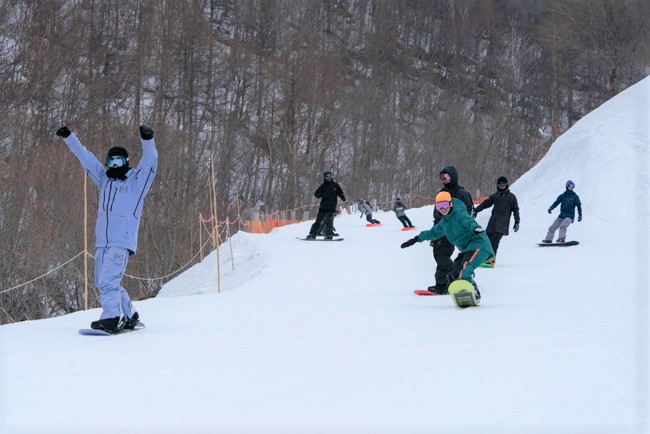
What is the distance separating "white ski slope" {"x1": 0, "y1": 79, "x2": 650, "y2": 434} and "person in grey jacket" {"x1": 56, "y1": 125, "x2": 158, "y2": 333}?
0.38 m

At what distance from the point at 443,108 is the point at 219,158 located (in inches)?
951

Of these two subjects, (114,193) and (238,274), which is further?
(238,274)

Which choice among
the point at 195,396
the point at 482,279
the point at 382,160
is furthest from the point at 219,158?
the point at 195,396

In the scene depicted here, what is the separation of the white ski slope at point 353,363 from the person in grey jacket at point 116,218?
1.26ft

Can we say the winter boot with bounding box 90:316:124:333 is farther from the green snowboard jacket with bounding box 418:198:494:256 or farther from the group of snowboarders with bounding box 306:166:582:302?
the green snowboard jacket with bounding box 418:198:494:256

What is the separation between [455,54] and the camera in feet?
234

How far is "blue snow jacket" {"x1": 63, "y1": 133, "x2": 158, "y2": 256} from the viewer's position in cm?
716

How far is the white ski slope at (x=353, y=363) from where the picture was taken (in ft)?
13.4

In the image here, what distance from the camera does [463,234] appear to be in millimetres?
8883

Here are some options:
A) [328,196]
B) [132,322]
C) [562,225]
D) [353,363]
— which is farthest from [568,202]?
[353,363]

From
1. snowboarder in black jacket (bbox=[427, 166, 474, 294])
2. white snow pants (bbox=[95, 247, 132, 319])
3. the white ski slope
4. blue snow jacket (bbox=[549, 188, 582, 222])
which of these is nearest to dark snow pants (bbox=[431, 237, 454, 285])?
snowboarder in black jacket (bbox=[427, 166, 474, 294])

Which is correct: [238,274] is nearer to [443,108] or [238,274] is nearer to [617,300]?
[617,300]

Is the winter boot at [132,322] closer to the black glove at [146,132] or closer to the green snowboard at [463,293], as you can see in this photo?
the black glove at [146,132]

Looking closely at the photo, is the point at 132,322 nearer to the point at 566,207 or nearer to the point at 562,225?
the point at 566,207
